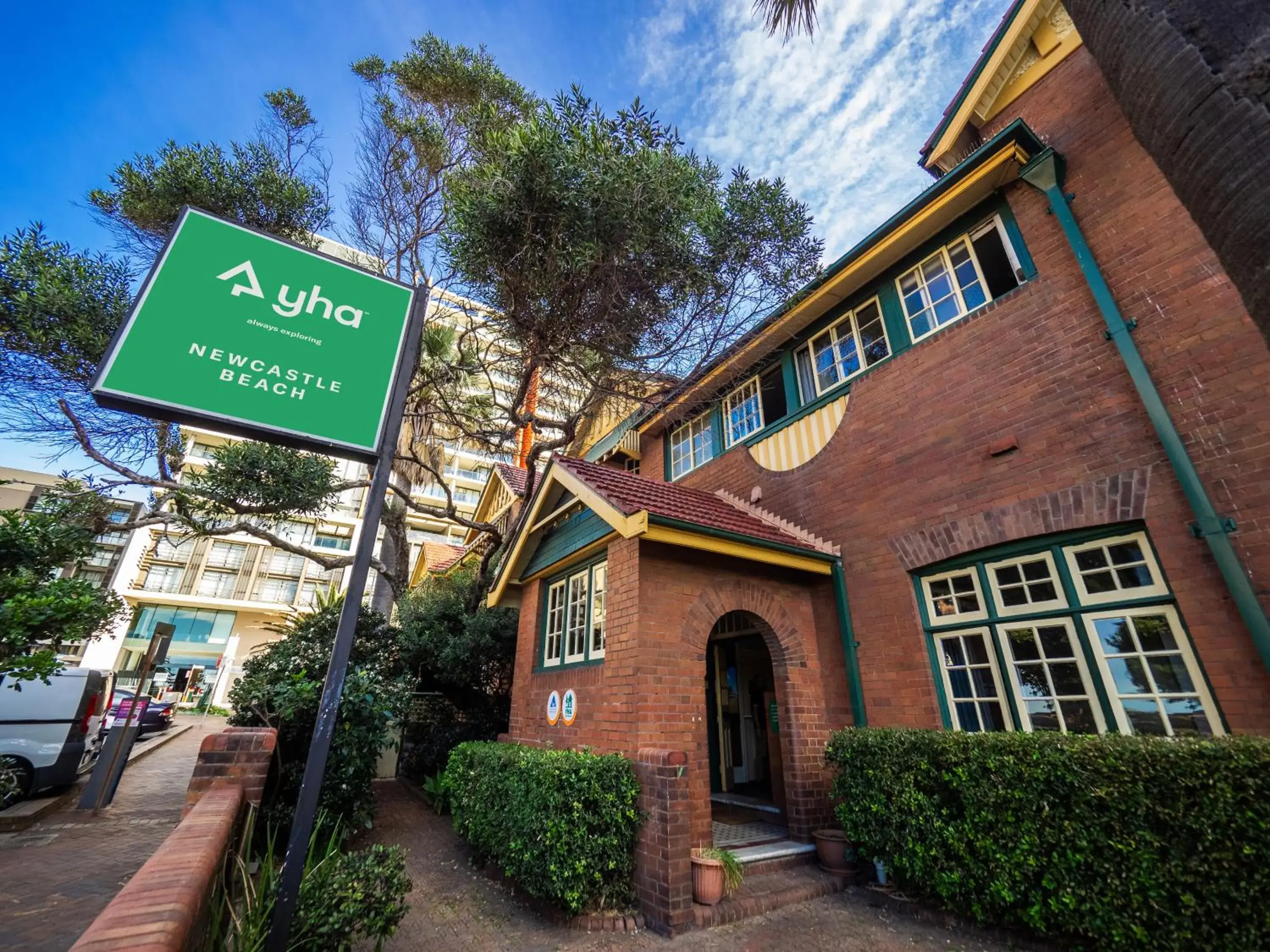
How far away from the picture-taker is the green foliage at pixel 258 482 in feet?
37.8

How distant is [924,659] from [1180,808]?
261 centimetres

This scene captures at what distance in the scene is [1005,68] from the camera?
7.40 m

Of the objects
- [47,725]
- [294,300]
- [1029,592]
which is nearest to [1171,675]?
[1029,592]

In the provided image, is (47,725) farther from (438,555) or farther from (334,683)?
(438,555)

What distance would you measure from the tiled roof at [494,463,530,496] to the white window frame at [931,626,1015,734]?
34.0 feet

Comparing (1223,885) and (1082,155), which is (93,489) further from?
(1082,155)

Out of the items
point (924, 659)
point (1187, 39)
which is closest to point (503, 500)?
point (924, 659)

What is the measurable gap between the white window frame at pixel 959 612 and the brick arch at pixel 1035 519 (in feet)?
0.75

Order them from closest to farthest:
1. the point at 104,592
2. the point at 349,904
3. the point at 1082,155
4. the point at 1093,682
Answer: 1. the point at 349,904
2. the point at 1093,682
3. the point at 1082,155
4. the point at 104,592

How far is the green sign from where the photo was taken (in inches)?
95.8

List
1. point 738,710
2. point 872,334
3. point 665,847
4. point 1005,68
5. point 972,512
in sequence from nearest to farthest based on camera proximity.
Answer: point 665,847 → point 972,512 → point 1005,68 → point 872,334 → point 738,710

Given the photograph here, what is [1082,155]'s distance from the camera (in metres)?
5.99

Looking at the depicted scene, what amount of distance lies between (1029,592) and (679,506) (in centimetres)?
395

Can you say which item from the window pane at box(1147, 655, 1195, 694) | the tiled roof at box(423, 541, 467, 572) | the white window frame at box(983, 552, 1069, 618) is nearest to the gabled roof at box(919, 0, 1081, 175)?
the white window frame at box(983, 552, 1069, 618)
